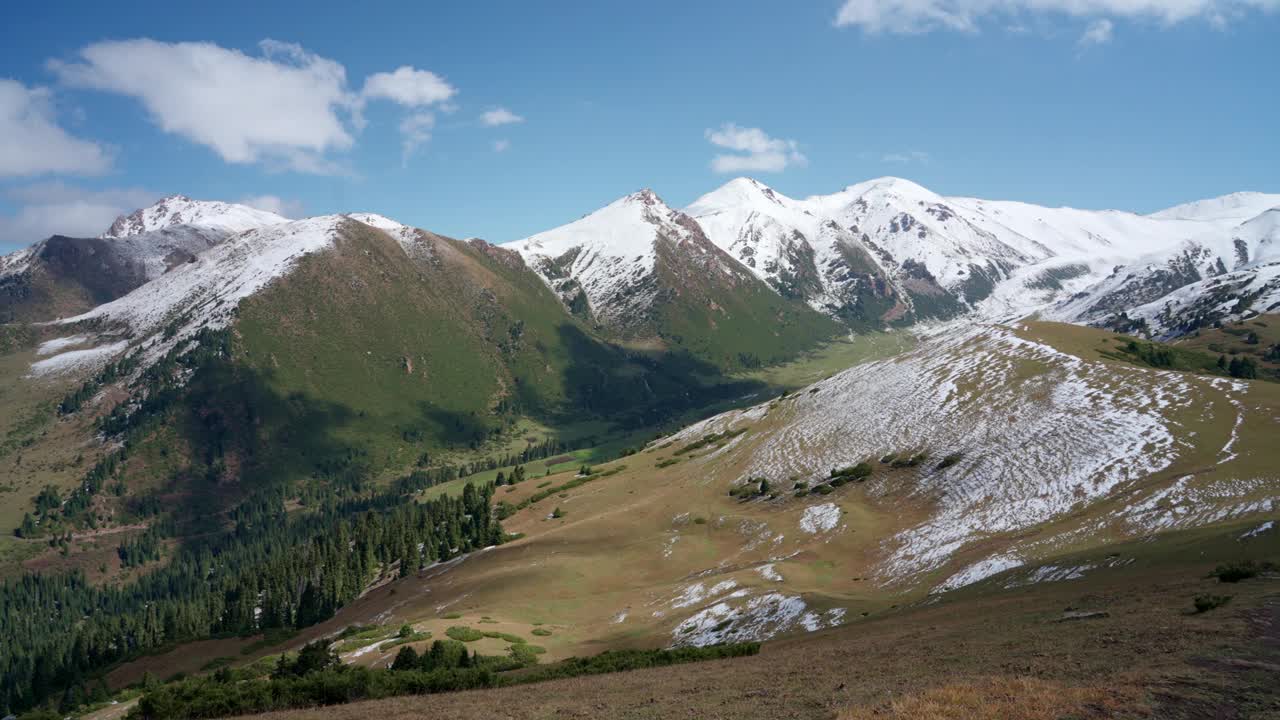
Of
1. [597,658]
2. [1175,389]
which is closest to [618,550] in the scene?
[597,658]

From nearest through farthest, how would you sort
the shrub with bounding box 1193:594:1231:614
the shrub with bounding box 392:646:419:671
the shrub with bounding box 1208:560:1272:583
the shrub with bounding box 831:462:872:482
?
the shrub with bounding box 1193:594:1231:614 → the shrub with bounding box 1208:560:1272:583 → the shrub with bounding box 392:646:419:671 → the shrub with bounding box 831:462:872:482

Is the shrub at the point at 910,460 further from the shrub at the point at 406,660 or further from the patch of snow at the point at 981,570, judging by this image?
the shrub at the point at 406,660

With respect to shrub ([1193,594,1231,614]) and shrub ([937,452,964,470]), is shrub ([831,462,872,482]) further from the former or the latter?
shrub ([1193,594,1231,614])

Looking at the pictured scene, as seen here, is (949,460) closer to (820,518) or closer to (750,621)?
(820,518)

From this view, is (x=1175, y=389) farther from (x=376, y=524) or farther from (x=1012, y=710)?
(x=376, y=524)

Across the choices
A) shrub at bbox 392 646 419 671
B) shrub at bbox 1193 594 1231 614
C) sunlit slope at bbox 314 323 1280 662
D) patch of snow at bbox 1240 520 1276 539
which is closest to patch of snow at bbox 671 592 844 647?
sunlit slope at bbox 314 323 1280 662

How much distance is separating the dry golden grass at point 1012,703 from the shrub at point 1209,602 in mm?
13025

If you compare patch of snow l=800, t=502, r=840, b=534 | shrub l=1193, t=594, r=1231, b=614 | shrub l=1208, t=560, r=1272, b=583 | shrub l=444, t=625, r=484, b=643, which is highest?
shrub l=1193, t=594, r=1231, b=614

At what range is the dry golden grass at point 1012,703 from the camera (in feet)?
80.9

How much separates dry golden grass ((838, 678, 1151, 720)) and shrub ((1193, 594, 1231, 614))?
1302cm

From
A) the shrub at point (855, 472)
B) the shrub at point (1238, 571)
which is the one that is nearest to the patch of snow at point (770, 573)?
the shrub at point (855, 472)

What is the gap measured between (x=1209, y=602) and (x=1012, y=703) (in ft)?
56.3

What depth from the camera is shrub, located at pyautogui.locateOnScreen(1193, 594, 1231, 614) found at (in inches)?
1399

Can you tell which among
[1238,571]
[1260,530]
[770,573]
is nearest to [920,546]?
[770,573]
